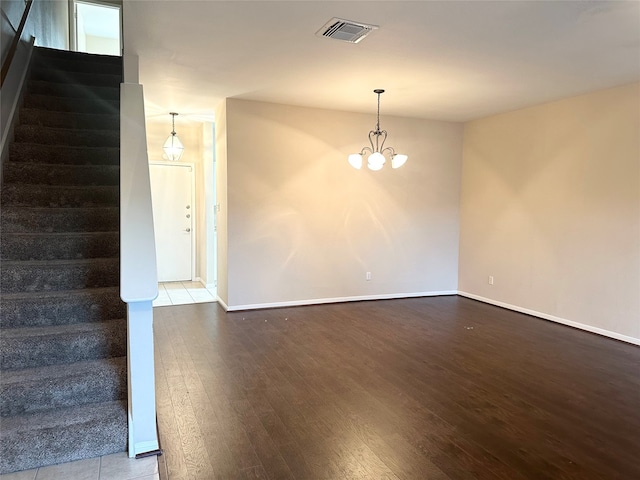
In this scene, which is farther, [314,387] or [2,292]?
[314,387]

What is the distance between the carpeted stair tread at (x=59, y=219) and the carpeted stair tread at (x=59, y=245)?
11 cm

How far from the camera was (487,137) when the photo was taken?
6.02 meters

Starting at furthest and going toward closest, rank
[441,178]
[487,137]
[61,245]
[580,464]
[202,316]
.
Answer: [441,178]
[487,137]
[202,316]
[61,245]
[580,464]

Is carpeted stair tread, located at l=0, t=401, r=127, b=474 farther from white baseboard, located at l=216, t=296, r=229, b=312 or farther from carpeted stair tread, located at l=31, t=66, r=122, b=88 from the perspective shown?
carpeted stair tread, located at l=31, t=66, r=122, b=88

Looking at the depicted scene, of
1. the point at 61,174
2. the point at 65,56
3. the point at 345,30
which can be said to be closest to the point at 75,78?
the point at 65,56

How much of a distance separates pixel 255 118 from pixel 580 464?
15.1 feet

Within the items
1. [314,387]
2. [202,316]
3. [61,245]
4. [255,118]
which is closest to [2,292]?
[61,245]

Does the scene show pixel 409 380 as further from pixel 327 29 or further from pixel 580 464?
pixel 327 29

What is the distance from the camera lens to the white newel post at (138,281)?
210 cm

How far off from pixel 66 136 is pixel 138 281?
2.37m

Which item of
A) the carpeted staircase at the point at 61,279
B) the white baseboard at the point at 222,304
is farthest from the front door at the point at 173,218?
the carpeted staircase at the point at 61,279

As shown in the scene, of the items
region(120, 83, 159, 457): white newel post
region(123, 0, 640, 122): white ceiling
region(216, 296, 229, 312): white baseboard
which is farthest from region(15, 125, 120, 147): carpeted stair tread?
region(216, 296, 229, 312): white baseboard

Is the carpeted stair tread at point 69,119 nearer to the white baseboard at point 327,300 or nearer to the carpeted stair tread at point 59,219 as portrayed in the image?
the carpeted stair tread at point 59,219

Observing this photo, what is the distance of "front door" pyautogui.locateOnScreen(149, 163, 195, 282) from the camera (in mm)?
7125
